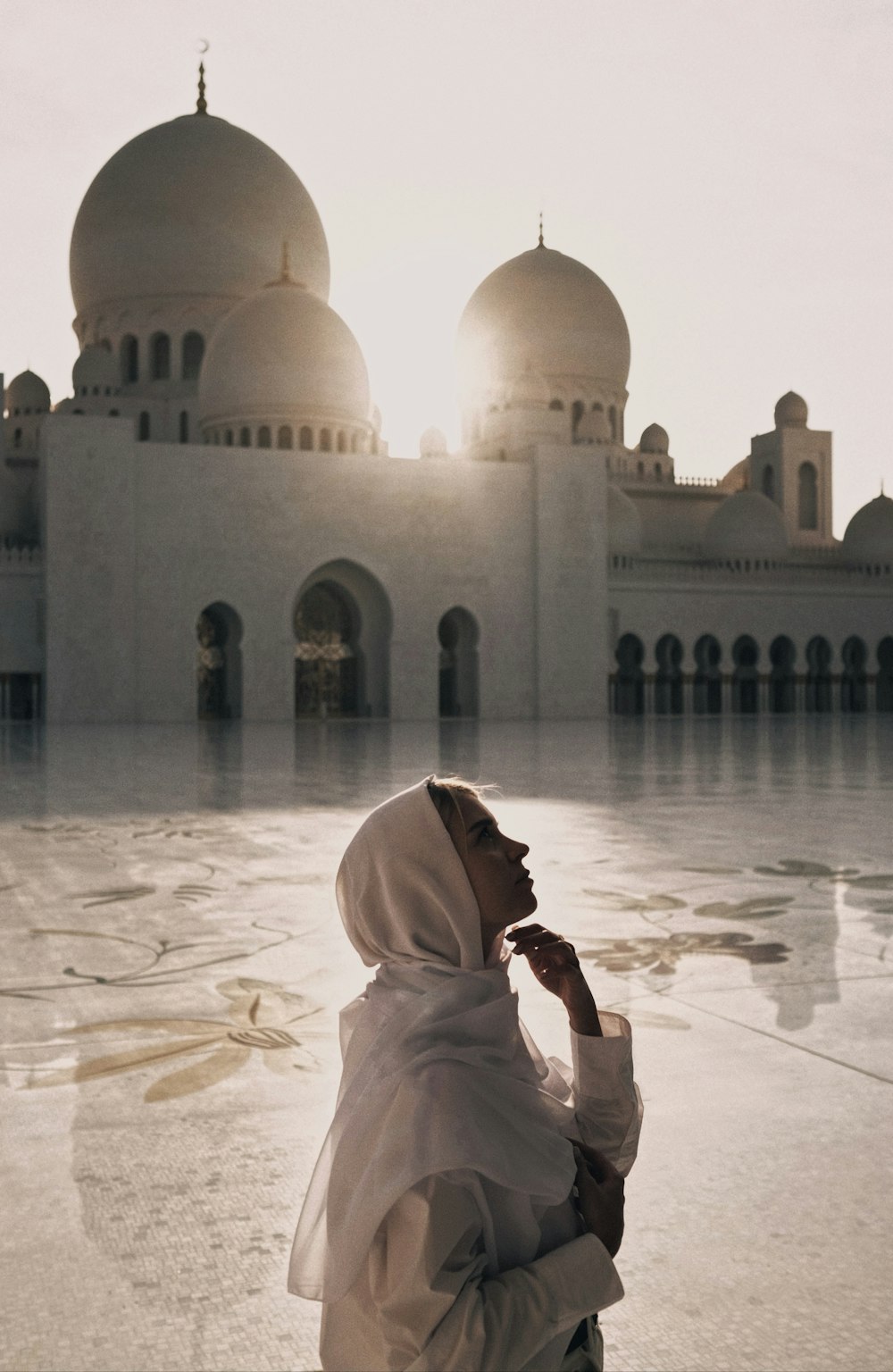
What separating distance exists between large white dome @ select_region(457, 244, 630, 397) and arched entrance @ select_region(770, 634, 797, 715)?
7488mm

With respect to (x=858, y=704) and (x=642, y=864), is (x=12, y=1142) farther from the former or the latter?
(x=858, y=704)

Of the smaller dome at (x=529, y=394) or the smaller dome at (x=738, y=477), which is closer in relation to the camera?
the smaller dome at (x=529, y=394)

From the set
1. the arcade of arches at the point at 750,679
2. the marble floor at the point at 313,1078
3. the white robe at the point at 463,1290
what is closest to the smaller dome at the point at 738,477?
the arcade of arches at the point at 750,679

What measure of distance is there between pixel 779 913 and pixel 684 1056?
150 centimetres

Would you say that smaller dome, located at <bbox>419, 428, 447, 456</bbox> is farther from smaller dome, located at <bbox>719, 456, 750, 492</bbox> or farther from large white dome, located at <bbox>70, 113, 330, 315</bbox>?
smaller dome, located at <bbox>719, 456, 750, 492</bbox>

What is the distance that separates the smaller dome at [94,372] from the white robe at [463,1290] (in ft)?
88.3

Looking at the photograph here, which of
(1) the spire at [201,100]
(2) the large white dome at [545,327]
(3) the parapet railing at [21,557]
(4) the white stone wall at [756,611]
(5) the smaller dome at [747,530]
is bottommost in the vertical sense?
(4) the white stone wall at [756,611]

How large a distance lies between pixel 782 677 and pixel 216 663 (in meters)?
12.3

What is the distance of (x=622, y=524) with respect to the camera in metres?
30.1

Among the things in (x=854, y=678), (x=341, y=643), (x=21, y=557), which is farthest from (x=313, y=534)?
(x=854, y=678)

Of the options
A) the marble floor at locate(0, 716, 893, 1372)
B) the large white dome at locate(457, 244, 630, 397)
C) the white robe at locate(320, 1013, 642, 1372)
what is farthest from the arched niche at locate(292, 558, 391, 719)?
the white robe at locate(320, 1013, 642, 1372)

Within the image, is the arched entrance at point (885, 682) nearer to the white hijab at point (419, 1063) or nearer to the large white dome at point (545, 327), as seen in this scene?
the large white dome at point (545, 327)

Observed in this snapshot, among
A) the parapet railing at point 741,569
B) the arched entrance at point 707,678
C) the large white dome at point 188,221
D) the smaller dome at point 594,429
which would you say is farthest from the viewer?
the smaller dome at point 594,429

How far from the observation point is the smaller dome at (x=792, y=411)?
34406 millimetres
